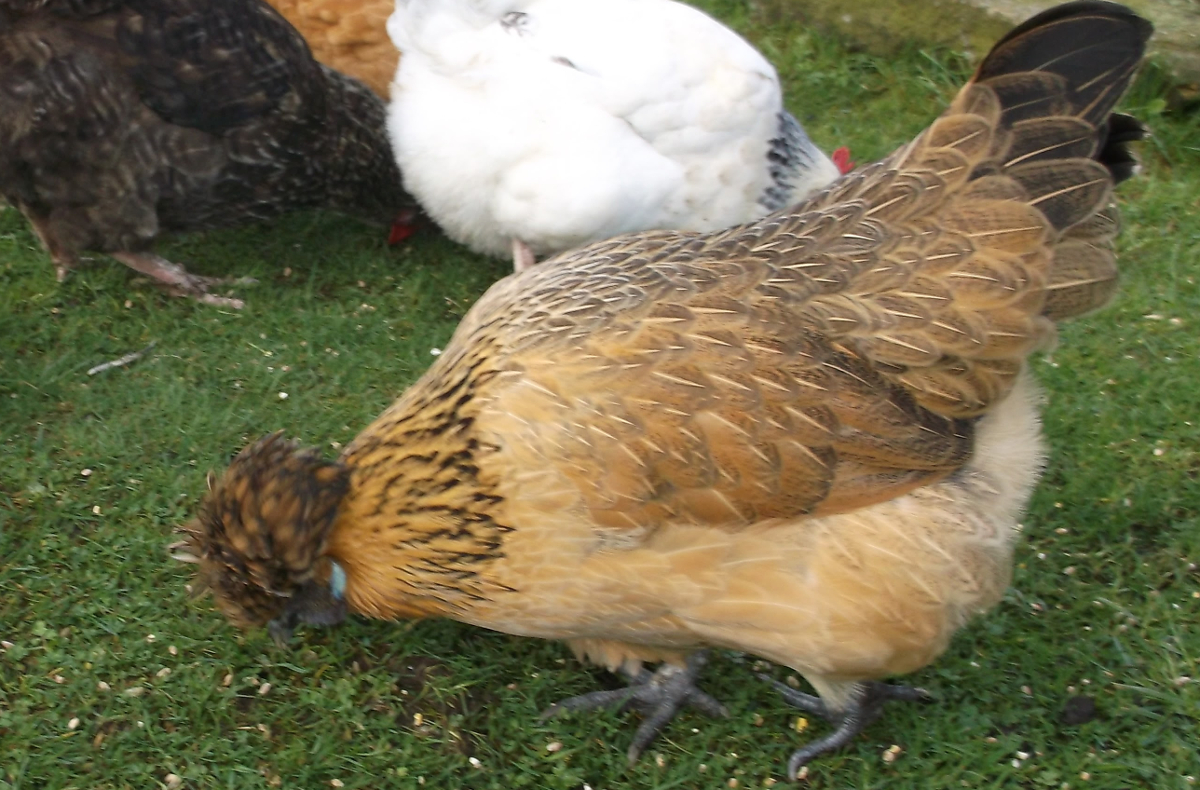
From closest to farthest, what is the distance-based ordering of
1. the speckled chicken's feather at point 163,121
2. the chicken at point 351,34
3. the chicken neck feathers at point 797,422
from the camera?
the chicken neck feathers at point 797,422, the speckled chicken's feather at point 163,121, the chicken at point 351,34

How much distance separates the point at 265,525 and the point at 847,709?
1.56m

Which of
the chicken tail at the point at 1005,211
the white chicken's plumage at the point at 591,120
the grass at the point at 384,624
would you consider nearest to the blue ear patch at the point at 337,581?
the grass at the point at 384,624

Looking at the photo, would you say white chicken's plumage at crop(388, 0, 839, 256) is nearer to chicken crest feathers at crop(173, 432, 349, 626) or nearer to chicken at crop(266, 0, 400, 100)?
chicken at crop(266, 0, 400, 100)

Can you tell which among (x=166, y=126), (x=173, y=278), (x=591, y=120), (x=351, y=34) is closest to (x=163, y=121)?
(x=166, y=126)

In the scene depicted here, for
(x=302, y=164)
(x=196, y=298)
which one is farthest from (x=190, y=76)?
(x=196, y=298)

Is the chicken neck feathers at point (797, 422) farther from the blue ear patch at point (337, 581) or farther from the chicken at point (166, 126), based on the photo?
the chicken at point (166, 126)

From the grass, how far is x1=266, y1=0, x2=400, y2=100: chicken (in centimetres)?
100

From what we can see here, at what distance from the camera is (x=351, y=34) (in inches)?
185

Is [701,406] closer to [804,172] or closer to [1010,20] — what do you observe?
[804,172]

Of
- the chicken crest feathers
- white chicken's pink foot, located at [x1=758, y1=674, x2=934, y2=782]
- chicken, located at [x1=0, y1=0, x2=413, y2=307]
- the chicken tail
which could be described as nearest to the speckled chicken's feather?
chicken, located at [x1=0, y1=0, x2=413, y2=307]

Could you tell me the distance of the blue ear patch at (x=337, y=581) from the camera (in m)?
2.79

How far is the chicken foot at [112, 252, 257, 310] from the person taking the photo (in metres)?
4.33

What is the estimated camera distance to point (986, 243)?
103 inches

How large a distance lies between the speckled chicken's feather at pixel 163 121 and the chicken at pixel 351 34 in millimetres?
292
